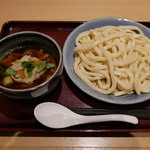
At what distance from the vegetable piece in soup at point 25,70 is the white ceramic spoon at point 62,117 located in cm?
18

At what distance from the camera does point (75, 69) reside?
1.35 meters

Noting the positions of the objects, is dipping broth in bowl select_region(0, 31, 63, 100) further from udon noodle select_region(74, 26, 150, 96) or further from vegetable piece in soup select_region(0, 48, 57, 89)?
udon noodle select_region(74, 26, 150, 96)

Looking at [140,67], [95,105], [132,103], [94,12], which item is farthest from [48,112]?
[94,12]

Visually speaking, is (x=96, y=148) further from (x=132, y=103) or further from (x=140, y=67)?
(x=140, y=67)

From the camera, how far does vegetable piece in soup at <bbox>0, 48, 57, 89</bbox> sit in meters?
1.18

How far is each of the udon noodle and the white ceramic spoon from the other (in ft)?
0.73

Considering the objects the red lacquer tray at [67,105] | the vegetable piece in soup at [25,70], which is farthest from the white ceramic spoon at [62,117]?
the vegetable piece in soup at [25,70]

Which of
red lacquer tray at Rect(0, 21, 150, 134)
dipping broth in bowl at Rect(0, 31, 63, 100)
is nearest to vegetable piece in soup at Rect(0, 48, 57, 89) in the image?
dipping broth in bowl at Rect(0, 31, 63, 100)

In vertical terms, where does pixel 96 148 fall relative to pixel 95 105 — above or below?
below

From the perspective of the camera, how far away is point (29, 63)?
1.19 metres

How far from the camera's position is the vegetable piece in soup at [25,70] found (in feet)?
3.86

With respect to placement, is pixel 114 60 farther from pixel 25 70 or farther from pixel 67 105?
pixel 25 70

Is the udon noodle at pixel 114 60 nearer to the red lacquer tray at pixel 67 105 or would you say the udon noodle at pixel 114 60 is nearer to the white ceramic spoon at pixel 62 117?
the red lacquer tray at pixel 67 105

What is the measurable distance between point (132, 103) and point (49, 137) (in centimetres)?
57
